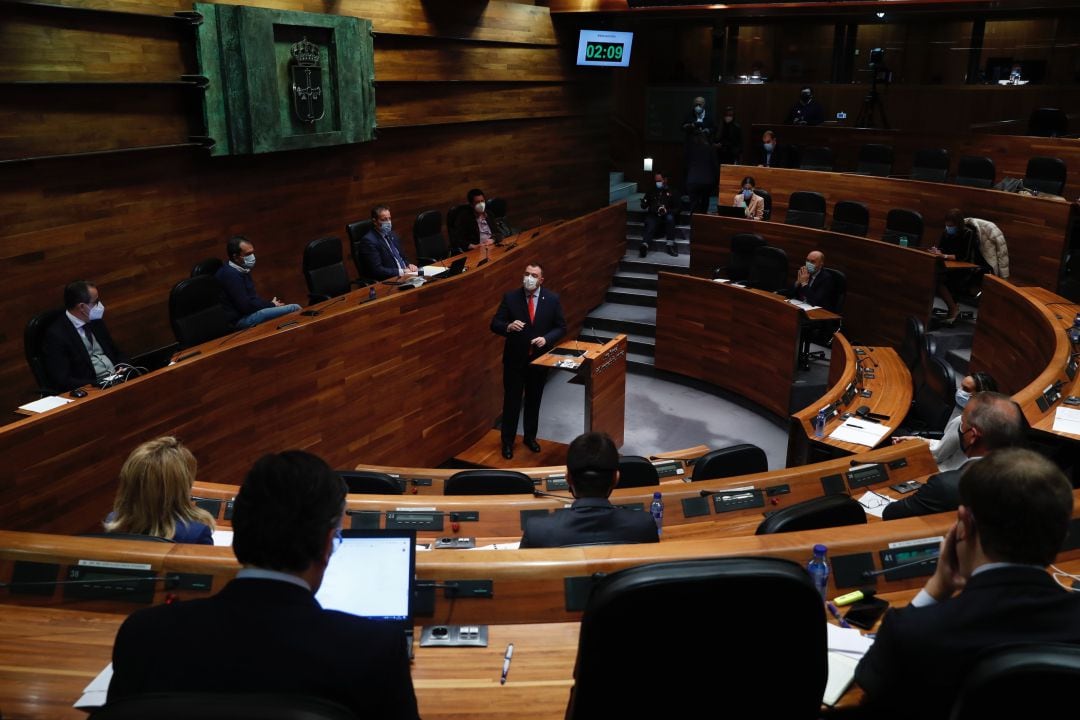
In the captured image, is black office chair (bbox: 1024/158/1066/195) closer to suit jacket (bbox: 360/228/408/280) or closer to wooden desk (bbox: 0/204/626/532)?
wooden desk (bbox: 0/204/626/532)

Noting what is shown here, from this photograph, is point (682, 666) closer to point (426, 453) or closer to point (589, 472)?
point (589, 472)

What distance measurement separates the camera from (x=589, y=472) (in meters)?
2.69

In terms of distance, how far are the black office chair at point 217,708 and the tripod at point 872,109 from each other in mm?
11465

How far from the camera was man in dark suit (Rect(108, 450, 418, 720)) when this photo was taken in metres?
1.27

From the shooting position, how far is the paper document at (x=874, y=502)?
357cm

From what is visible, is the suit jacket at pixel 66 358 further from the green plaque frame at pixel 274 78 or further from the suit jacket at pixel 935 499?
the suit jacket at pixel 935 499

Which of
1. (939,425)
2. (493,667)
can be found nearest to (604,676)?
(493,667)

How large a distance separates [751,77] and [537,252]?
649cm

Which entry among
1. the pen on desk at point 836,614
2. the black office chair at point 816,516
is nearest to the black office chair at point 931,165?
the black office chair at point 816,516

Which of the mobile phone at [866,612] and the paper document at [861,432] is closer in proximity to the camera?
the mobile phone at [866,612]

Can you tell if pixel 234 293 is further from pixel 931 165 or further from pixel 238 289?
pixel 931 165

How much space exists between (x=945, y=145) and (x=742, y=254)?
3.08 m

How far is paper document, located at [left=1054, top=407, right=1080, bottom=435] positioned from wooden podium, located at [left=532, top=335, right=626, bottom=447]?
113 inches

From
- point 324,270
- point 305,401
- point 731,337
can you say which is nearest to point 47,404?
point 305,401
